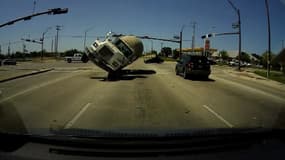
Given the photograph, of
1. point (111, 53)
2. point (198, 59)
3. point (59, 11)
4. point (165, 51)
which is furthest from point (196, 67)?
point (165, 51)

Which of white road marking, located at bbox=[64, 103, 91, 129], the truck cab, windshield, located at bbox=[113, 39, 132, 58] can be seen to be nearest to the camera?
white road marking, located at bbox=[64, 103, 91, 129]

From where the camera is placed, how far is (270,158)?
11.0 ft

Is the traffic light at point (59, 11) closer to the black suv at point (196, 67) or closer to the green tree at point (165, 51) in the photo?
the black suv at point (196, 67)

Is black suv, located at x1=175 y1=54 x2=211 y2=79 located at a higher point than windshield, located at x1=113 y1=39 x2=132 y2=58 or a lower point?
lower

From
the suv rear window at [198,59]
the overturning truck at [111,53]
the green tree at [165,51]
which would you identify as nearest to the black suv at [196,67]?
the suv rear window at [198,59]

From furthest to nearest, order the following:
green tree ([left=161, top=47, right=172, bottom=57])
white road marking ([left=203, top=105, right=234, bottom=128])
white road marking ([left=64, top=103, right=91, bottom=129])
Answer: green tree ([left=161, top=47, right=172, bottom=57]), white road marking ([left=203, top=105, right=234, bottom=128]), white road marking ([left=64, top=103, right=91, bottom=129])

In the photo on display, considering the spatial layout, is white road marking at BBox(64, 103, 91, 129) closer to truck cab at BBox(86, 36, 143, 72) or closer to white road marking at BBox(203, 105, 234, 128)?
white road marking at BBox(203, 105, 234, 128)

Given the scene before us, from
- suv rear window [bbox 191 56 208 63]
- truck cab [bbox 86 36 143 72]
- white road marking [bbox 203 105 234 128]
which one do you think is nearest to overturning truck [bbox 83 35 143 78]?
truck cab [bbox 86 36 143 72]

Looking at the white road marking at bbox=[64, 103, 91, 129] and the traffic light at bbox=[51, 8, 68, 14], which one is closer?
the white road marking at bbox=[64, 103, 91, 129]

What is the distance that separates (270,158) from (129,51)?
24.7 meters

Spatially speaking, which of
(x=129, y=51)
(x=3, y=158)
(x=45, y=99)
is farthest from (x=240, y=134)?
(x=129, y=51)

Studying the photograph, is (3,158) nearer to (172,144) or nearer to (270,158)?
(172,144)

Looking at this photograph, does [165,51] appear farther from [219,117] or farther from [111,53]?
[219,117]

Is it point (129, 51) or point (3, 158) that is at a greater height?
point (129, 51)
